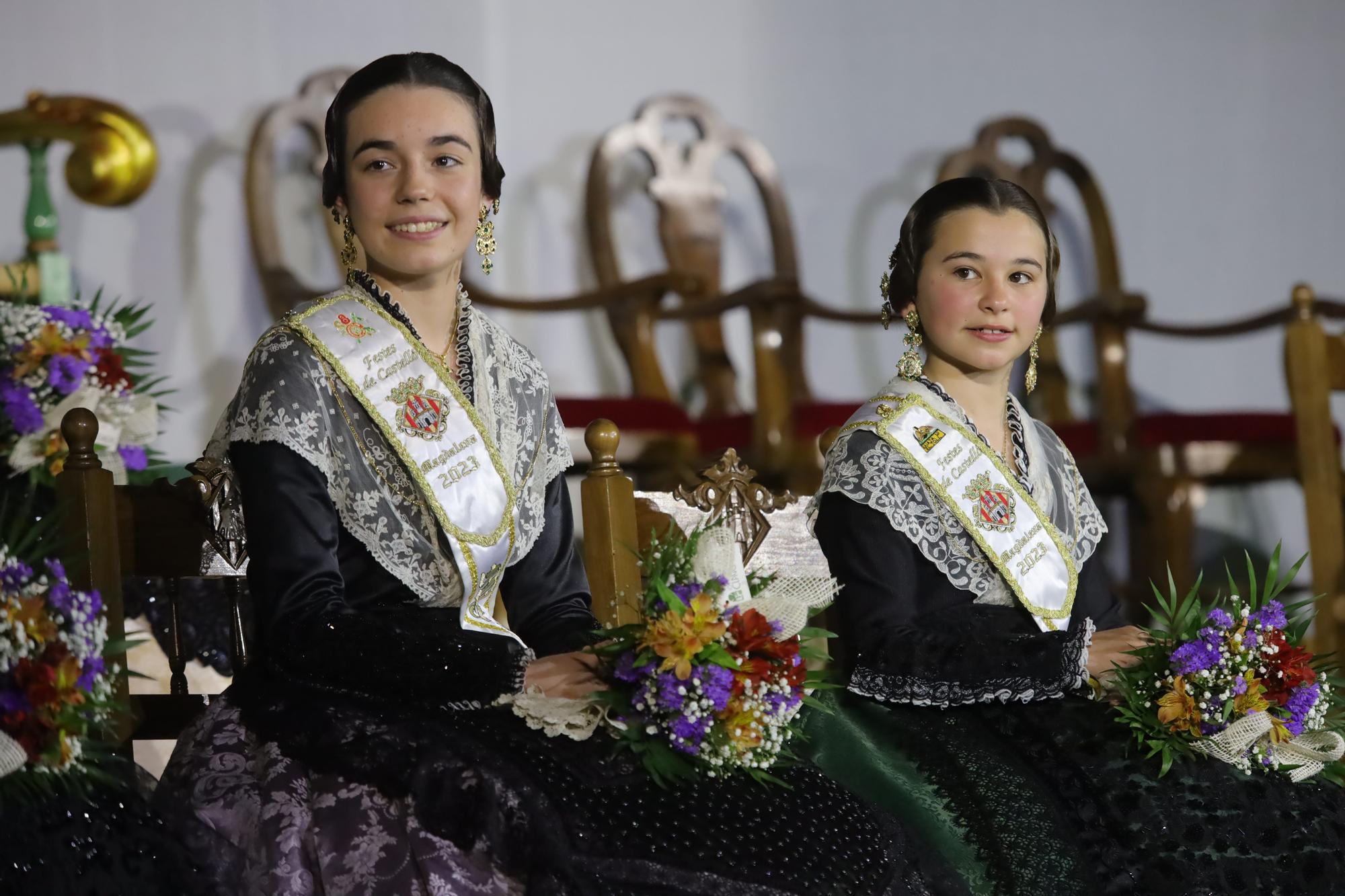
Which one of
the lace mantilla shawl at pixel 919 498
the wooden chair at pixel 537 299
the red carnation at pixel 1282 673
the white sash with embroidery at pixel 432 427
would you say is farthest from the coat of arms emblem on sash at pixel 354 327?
the wooden chair at pixel 537 299

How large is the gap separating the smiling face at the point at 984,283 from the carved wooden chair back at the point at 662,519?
1.14 feet

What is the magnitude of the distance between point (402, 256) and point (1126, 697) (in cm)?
102

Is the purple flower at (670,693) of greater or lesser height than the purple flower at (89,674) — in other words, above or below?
below

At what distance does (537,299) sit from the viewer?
419cm

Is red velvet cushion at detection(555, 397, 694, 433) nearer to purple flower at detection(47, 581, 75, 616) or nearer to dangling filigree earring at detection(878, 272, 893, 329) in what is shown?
dangling filigree earring at detection(878, 272, 893, 329)

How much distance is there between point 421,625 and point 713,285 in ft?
9.58

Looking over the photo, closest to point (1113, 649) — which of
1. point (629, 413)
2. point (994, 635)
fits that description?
point (994, 635)

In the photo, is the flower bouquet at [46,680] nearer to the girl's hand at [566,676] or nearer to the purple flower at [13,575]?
the purple flower at [13,575]

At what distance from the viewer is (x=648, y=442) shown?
12.4 ft

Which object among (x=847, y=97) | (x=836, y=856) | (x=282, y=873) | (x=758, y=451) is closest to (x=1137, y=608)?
(x=758, y=451)

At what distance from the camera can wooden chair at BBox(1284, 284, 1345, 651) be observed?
3707mm

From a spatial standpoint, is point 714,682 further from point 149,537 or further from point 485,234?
point 149,537

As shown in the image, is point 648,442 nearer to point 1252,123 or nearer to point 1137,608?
point 1137,608

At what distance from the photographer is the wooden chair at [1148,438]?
4.35 meters
